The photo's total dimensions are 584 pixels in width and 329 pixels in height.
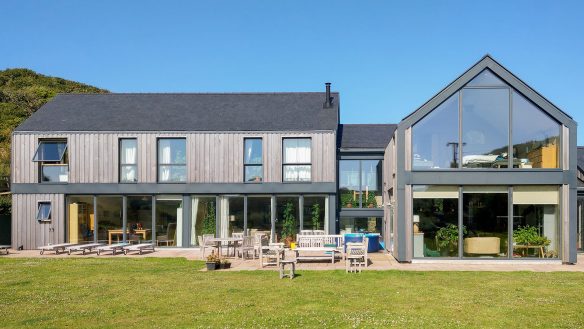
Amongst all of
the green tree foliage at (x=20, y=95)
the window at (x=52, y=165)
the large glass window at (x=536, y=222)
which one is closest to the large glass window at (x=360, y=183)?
the large glass window at (x=536, y=222)

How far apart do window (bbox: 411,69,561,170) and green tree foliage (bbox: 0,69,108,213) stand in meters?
25.1

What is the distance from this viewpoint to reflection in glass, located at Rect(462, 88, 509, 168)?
1717 centimetres

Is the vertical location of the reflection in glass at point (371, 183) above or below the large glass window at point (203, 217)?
above

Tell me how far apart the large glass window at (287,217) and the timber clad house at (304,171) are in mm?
58

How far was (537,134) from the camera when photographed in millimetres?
17250

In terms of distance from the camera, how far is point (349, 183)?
24.5 m

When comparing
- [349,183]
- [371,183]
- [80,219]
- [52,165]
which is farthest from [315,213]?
[52,165]

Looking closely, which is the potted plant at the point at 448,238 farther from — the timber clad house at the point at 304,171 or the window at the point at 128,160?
the window at the point at 128,160

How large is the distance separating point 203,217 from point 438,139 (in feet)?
34.1

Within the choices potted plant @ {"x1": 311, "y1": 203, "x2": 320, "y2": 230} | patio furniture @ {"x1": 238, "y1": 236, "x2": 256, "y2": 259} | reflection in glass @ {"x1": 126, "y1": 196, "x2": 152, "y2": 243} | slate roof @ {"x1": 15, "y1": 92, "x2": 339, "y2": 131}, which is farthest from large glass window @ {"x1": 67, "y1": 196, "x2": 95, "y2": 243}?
potted plant @ {"x1": 311, "y1": 203, "x2": 320, "y2": 230}

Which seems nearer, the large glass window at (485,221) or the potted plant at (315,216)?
the large glass window at (485,221)

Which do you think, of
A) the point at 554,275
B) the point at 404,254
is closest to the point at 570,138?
the point at 554,275

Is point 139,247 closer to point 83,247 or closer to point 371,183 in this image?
point 83,247

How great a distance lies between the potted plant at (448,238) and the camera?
17.3 m
